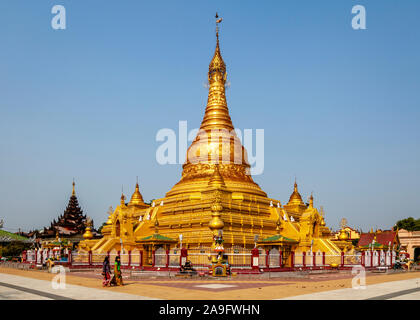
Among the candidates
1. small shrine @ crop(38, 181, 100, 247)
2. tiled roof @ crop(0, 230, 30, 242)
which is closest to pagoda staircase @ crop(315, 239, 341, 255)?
small shrine @ crop(38, 181, 100, 247)

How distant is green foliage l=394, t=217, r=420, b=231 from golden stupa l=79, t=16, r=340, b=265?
152ft

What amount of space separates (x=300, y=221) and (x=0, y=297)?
34483 mm

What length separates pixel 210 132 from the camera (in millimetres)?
48875

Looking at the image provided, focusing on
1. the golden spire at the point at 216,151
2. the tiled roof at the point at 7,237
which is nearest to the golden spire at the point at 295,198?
the golden spire at the point at 216,151

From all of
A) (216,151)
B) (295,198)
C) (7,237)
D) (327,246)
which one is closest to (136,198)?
(216,151)

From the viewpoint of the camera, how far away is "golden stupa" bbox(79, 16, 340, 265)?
38.2m

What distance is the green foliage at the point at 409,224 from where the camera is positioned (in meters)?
85.7

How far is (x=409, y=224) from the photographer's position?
285 ft

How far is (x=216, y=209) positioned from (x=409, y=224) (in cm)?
6728

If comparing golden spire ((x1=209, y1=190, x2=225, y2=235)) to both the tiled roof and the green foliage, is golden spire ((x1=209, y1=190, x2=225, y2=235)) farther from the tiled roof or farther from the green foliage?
the green foliage

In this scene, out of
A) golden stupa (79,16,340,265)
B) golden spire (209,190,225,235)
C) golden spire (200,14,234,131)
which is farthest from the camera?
golden spire (200,14,234,131)
